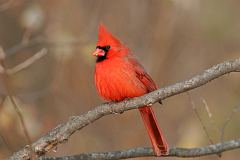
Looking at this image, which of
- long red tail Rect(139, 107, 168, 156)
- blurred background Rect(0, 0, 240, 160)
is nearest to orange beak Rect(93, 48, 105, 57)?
long red tail Rect(139, 107, 168, 156)

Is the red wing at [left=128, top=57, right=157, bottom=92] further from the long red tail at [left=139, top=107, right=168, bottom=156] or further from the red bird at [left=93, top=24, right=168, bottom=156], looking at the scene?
the long red tail at [left=139, top=107, right=168, bottom=156]

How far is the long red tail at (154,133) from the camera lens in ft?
12.8

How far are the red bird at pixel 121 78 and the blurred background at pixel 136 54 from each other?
83.5 inches

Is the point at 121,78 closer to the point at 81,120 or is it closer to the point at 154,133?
the point at 154,133

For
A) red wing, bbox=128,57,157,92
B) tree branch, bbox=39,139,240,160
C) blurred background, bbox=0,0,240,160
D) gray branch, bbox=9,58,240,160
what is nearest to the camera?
gray branch, bbox=9,58,240,160

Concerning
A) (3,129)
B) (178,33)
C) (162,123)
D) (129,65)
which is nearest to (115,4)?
(178,33)

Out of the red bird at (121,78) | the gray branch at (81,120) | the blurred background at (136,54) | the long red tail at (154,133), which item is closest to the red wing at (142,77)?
the red bird at (121,78)

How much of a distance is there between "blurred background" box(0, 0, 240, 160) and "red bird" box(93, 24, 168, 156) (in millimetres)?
2122

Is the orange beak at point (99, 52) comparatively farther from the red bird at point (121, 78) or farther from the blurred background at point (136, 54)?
the blurred background at point (136, 54)

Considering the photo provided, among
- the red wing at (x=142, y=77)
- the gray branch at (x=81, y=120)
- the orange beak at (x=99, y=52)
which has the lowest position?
the gray branch at (x=81, y=120)

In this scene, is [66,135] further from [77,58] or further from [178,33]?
[178,33]

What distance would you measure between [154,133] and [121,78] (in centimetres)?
39

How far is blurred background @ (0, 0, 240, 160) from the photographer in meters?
6.70

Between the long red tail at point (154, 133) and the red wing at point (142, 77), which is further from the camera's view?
the red wing at point (142, 77)
